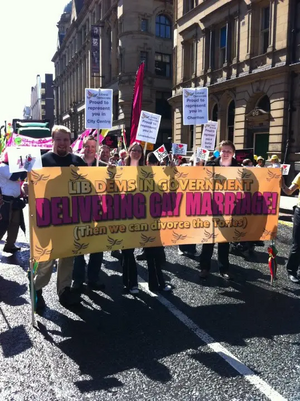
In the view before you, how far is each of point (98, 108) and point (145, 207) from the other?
8.30 feet

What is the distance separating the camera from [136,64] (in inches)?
1374

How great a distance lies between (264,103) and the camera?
19.8 m

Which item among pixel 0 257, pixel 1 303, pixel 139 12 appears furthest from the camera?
pixel 139 12

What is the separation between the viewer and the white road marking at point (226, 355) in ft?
8.63

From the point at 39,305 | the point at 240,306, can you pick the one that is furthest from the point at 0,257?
the point at 240,306

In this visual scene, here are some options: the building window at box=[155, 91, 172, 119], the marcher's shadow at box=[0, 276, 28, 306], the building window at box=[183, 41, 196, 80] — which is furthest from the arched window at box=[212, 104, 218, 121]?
the marcher's shadow at box=[0, 276, 28, 306]

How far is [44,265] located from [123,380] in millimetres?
1703

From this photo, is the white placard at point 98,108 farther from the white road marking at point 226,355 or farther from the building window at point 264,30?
the building window at point 264,30

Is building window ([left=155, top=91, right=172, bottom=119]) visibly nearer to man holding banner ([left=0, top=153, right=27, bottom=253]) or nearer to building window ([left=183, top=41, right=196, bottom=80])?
building window ([left=183, top=41, right=196, bottom=80])

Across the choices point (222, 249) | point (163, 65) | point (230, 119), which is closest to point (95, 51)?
point (163, 65)

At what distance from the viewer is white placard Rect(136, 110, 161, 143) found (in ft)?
22.1

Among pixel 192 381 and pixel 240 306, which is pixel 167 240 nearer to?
A: pixel 240 306

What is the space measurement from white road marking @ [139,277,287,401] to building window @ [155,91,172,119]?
114ft

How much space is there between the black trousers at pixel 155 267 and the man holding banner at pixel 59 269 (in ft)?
3.36
